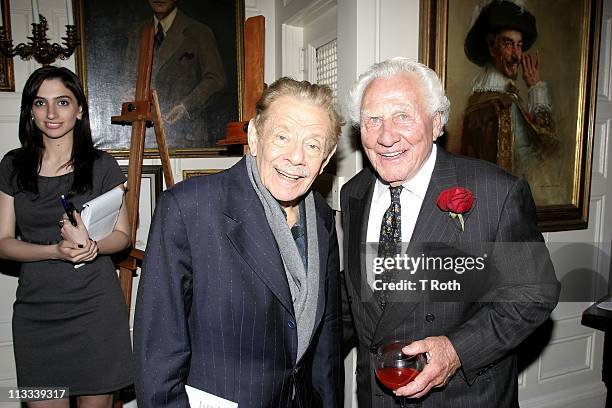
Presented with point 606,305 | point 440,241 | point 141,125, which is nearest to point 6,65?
point 141,125

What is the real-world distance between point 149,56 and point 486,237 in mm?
2009

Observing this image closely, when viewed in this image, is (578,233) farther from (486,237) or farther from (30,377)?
(30,377)

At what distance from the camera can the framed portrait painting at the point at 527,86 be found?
2811mm

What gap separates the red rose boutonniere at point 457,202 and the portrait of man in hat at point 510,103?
4.39ft

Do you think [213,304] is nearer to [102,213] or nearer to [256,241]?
[256,241]

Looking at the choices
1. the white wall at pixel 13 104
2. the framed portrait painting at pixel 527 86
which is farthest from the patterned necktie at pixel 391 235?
the white wall at pixel 13 104

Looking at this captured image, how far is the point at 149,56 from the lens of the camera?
2.67 metres

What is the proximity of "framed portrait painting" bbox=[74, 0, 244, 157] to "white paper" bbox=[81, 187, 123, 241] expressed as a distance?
1039 mm

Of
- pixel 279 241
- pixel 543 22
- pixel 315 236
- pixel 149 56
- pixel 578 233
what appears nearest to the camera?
pixel 279 241

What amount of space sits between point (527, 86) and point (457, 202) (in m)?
1.87

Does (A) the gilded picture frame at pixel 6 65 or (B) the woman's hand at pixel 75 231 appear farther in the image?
(A) the gilded picture frame at pixel 6 65

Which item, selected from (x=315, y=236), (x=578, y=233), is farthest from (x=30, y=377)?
(x=578, y=233)

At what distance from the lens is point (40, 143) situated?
2449 mm

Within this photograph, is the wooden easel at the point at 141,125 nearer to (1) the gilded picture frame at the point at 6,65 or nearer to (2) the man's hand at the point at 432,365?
(1) the gilded picture frame at the point at 6,65
